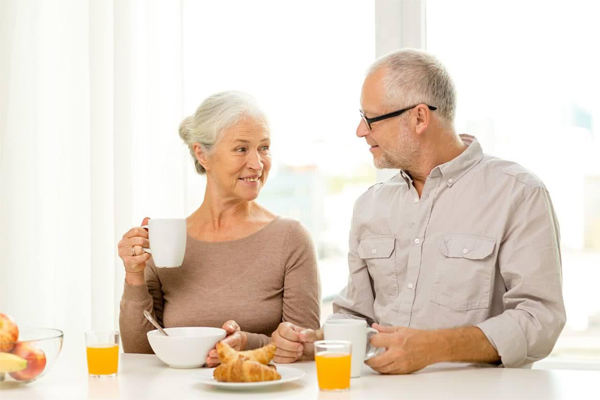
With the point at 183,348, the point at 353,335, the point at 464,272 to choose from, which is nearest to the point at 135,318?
the point at 183,348

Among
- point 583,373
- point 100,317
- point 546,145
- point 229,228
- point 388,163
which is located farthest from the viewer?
point 100,317

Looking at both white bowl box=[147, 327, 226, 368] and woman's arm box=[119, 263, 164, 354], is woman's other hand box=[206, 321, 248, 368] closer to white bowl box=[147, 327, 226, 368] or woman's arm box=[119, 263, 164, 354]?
white bowl box=[147, 327, 226, 368]

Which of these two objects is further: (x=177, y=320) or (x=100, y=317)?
(x=100, y=317)

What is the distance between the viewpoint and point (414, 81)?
221cm

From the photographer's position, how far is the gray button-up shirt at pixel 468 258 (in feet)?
6.40

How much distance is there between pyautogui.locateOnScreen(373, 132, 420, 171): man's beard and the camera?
2223 millimetres

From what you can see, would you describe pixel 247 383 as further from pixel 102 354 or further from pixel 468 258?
pixel 468 258

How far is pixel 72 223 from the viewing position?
9.77ft

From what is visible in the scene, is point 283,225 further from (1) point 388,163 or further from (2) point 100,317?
(2) point 100,317

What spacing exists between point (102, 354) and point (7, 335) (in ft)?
0.70

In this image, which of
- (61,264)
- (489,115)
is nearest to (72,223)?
(61,264)

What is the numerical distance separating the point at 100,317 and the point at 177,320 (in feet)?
2.71

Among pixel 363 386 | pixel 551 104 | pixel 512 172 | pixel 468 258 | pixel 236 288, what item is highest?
pixel 551 104

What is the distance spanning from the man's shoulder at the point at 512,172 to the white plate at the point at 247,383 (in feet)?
2.62
